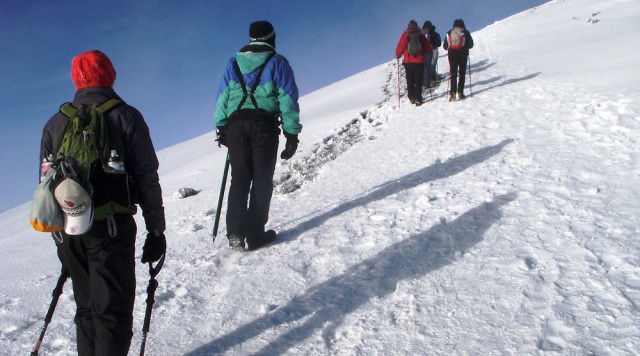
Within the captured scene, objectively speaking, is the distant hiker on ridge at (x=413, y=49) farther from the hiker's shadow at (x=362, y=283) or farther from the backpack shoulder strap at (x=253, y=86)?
the backpack shoulder strap at (x=253, y=86)

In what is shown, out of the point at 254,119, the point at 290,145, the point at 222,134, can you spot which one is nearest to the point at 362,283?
the point at 290,145

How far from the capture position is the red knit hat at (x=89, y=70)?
2.44 meters

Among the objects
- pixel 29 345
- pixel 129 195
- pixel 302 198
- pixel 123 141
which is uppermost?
pixel 123 141

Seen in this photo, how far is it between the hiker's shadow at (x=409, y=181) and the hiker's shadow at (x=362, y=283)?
49.8 inches

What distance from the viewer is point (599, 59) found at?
39.5 feet

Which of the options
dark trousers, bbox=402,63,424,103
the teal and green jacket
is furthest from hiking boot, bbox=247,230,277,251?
dark trousers, bbox=402,63,424,103

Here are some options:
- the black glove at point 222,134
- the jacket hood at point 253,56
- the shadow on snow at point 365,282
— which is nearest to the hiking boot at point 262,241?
the shadow on snow at point 365,282

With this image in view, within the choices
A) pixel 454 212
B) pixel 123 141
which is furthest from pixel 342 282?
pixel 123 141

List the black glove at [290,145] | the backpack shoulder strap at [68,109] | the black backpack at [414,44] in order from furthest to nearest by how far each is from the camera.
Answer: the black backpack at [414,44], the black glove at [290,145], the backpack shoulder strap at [68,109]

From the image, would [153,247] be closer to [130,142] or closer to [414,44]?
[130,142]

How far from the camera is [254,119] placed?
166 inches

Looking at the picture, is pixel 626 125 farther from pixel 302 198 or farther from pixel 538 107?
pixel 302 198

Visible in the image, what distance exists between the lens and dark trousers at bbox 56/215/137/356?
2367mm

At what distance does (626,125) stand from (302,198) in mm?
4467
